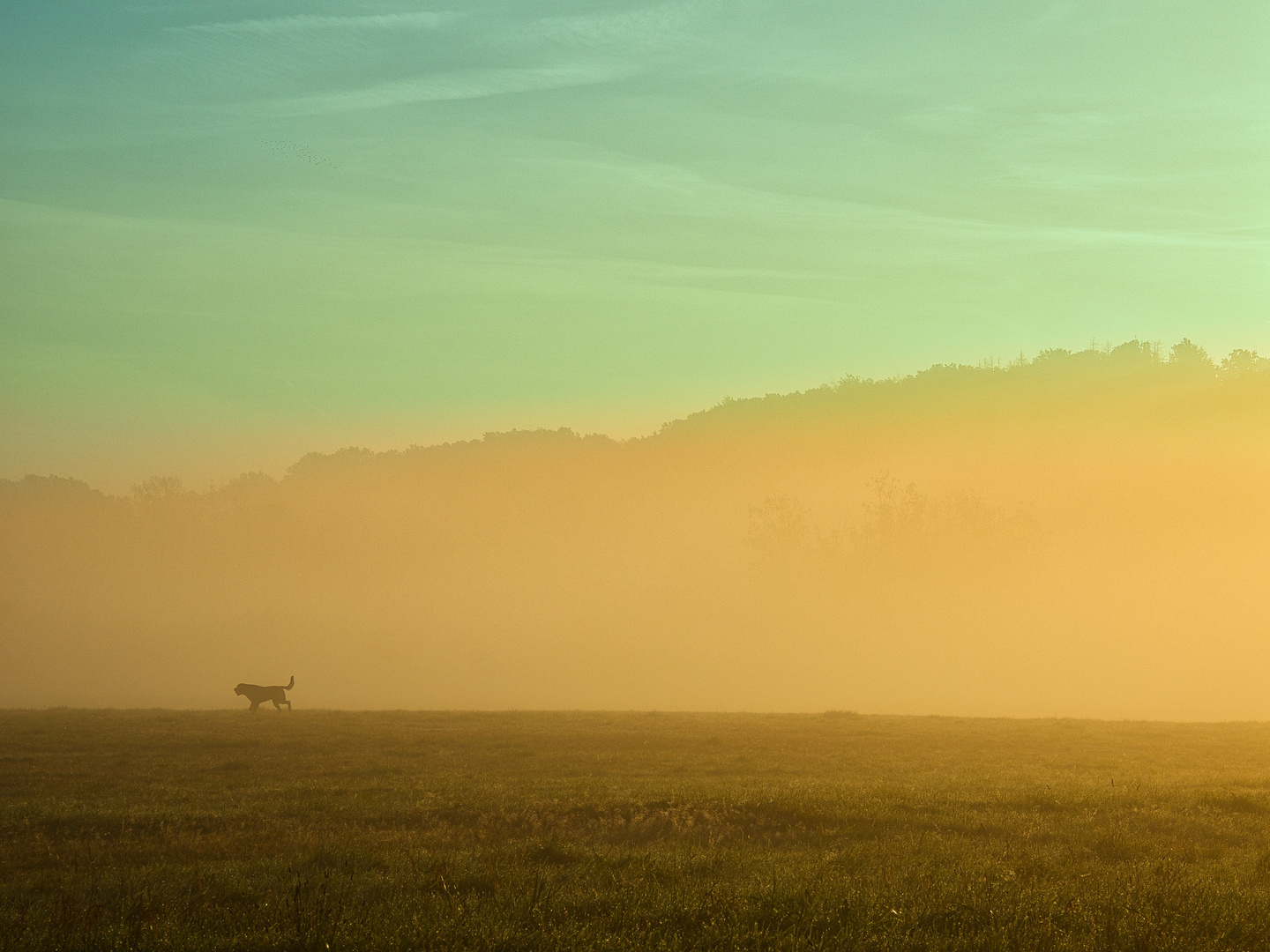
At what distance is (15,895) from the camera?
12695 mm

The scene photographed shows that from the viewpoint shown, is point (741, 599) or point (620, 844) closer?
point (620, 844)

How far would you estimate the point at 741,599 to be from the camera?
540 ft

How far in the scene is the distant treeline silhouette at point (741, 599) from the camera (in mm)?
122188

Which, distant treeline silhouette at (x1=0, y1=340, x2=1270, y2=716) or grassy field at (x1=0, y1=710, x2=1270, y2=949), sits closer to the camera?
grassy field at (x1=0, y1=710, x2=1270, y2=949)

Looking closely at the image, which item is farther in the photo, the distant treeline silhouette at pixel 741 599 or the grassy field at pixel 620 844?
the distant treeline silhouette at pixel 741 599

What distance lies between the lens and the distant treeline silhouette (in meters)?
122

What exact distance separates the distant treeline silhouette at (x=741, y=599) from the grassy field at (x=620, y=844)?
70.5m

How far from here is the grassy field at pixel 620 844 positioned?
10367 millimetres

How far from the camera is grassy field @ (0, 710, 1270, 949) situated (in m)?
10.4

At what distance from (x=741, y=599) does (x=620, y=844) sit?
150297 mm

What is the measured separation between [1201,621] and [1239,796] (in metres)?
143

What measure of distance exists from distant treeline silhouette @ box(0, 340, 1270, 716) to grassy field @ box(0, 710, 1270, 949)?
231 feet

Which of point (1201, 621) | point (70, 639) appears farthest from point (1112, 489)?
point (70, 639)

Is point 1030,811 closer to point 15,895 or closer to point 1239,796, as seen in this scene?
point 1239,796
